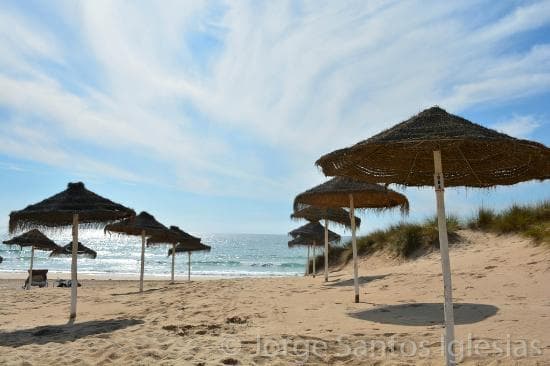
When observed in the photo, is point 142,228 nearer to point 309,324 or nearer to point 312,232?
point 312,232

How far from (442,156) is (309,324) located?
8.95 ft

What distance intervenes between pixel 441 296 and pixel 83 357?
19.0 feet

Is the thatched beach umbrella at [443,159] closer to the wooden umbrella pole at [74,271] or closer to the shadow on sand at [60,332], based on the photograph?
the shadow on sand at [60,332]

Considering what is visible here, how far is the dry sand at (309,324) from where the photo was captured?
4.31 metres

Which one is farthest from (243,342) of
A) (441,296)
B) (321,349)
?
(441,296)

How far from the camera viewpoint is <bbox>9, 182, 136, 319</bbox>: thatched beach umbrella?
7305mm

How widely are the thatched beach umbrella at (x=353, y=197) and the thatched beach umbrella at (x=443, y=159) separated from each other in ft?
8.27

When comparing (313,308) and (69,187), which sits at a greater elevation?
(69,187)

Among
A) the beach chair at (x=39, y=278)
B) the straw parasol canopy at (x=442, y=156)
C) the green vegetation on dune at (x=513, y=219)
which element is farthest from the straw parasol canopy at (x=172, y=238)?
the straw parasol canopy at (x=442, y=156)

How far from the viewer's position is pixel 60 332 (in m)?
6.07

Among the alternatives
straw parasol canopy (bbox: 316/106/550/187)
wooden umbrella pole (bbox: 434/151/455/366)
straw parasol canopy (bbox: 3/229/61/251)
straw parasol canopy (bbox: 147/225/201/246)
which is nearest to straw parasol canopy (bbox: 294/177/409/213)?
straw parasol canopy (bbox: 316/106/550/187)

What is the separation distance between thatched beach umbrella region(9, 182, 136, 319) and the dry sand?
1301 millimetres

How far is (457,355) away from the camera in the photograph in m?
4.06

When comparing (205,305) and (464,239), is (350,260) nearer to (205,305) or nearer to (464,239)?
(464,239)
